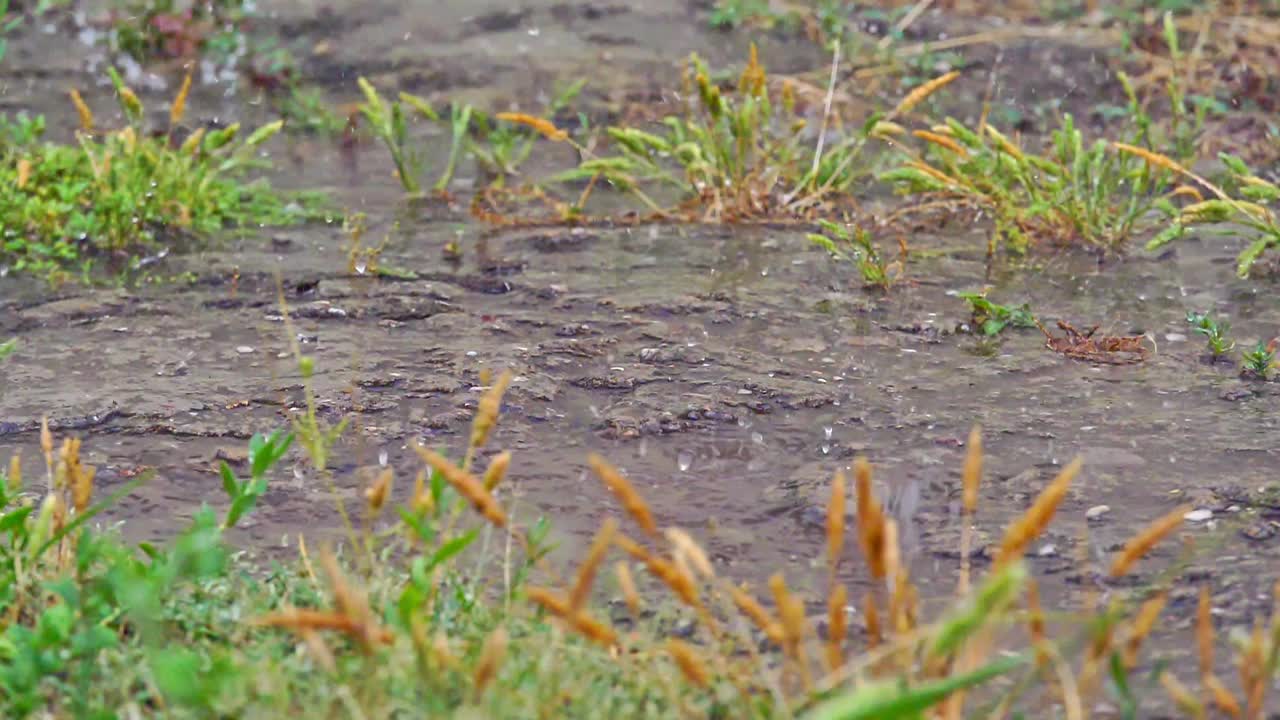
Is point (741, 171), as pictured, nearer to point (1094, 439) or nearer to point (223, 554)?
point (1094, 439)

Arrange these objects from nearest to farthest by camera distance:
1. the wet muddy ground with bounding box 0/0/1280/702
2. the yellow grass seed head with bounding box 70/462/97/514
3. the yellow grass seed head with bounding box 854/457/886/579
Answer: the yellow grass seed head with bounding box 854/457/886/579
the yellow grass seed head with bounding box 70/462/97/514
the wet muddy ground with bounding box 0/0/1280/702

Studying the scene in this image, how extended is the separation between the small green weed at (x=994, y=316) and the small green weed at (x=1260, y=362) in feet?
1.71

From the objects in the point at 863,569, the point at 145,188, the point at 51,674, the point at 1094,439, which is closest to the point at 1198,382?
the point at 1094,439

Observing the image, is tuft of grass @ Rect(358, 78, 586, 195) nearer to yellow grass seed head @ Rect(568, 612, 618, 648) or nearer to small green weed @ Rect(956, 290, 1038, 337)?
small green weed @ Rect(956, 290, 1038, 337)

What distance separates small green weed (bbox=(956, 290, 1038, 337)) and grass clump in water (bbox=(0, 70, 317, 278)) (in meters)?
2.12

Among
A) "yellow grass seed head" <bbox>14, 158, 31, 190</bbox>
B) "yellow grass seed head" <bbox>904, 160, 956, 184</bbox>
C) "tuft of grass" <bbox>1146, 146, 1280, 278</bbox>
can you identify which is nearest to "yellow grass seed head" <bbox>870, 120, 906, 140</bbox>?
"yellow grass seed head" <bbox>904, 160, 956, 184</bbox>

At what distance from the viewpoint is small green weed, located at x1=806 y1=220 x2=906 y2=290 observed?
415cm

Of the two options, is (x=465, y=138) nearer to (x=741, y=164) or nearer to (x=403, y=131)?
(x=403, y=131)

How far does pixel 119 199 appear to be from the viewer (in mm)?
4605

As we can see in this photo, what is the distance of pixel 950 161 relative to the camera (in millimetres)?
4863

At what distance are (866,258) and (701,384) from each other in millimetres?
943

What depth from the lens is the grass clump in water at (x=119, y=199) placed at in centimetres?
453

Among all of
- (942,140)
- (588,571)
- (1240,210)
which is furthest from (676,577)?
(1240,210)

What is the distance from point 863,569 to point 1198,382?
1269 mm
